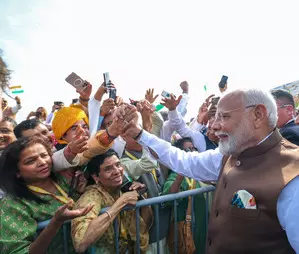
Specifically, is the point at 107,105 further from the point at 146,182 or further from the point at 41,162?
the point at 41,162

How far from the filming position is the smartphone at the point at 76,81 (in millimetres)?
3649

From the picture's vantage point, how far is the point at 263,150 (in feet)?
5.70

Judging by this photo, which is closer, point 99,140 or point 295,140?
point 99,140

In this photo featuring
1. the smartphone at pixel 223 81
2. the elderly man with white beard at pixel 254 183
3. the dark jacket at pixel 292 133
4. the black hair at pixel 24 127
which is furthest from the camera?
the smartphone at pixel 223 81

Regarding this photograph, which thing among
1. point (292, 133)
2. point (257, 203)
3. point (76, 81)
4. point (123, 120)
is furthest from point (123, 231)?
point (76, 81)

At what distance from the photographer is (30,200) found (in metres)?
2.04

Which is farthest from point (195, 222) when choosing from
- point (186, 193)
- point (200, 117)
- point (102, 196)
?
point (200, 117)

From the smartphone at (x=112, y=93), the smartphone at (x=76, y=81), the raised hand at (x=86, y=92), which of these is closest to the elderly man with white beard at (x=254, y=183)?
the smartphone at (x=112, y=93)

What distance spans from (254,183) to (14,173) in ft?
5.90

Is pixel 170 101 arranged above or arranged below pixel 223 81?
below

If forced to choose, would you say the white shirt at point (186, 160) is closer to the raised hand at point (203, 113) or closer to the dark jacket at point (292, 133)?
the dark jacket at point (292, 133)

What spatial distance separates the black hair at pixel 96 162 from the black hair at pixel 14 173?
552mm

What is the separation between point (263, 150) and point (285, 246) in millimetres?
588

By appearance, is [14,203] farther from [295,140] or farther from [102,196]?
[295,140]
